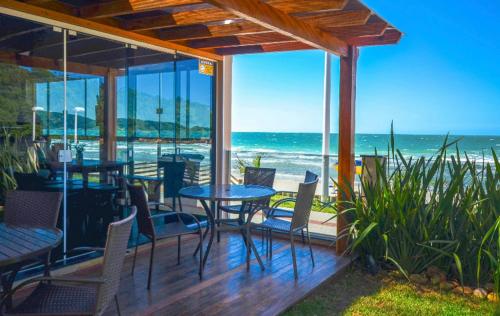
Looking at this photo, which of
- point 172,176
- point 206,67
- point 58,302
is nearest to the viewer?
point 58,302

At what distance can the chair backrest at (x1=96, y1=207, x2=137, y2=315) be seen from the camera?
1980mm

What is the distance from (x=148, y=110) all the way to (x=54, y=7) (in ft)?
4.89

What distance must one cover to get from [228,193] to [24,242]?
84.3 inches

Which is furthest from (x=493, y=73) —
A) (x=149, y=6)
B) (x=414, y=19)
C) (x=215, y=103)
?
(x=149, y=6)

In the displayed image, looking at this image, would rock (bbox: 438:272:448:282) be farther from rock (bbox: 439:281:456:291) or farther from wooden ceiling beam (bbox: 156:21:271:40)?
wooden ceiling beam (bbox: 156:21:271:40)

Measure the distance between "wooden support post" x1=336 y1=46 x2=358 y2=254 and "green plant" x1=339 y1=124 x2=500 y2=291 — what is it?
260 millimetres

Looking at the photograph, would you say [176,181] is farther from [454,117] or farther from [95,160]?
[454,117]

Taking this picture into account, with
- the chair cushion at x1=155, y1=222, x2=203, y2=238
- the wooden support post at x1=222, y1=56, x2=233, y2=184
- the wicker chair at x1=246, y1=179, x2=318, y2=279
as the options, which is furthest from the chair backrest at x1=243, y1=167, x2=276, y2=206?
the chair cushion at x1=155, y1=222, x2=203, y2=238

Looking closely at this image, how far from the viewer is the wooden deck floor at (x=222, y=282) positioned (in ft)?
10.3

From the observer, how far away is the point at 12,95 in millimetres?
3408

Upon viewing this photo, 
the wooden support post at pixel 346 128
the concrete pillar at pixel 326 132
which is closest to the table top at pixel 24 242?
the wooden support post at pixel 346 128

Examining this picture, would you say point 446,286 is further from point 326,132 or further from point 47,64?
point 47,64

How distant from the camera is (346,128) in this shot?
463 cm

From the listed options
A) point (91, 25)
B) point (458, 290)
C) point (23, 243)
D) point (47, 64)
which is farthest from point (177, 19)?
point (458, 290)
